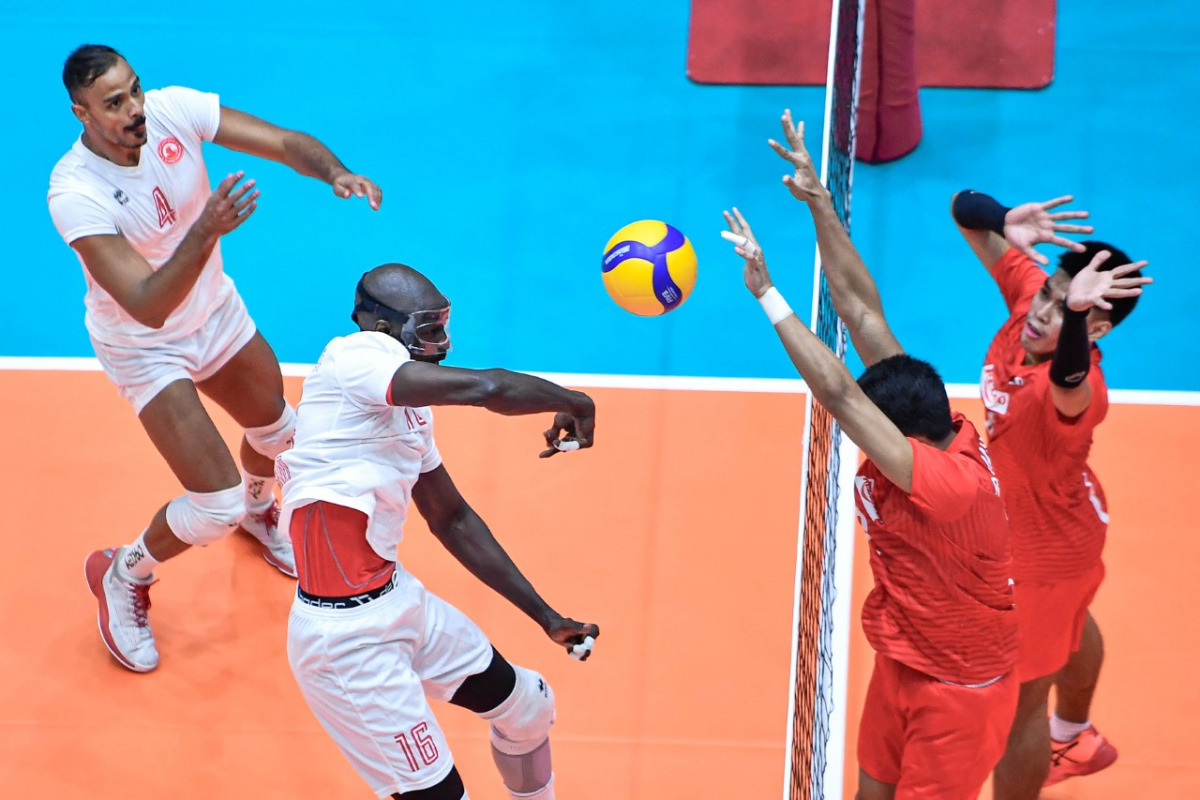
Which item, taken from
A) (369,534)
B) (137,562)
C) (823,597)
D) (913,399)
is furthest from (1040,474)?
(137,562)

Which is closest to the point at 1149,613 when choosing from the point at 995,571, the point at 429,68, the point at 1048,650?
the point at 1048,650

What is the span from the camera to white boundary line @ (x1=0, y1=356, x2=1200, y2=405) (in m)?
8.08

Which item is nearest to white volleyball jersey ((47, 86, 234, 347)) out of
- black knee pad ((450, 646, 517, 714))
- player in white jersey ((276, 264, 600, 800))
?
player in white jersey ((276, 264, 600, 800))

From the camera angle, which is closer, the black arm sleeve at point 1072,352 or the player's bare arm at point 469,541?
the black arm sleeve at point 1072,352

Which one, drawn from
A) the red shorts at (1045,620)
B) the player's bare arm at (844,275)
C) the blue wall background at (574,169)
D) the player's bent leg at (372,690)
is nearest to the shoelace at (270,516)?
the blue wall background at (574,169)

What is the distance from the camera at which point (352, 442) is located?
4934 millimetres

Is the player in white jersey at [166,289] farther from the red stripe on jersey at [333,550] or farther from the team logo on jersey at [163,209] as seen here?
the red stripe on jersey at [333,550]

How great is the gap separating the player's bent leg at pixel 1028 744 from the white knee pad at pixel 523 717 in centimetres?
176

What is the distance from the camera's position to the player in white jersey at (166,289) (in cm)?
595

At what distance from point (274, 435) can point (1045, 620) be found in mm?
3548

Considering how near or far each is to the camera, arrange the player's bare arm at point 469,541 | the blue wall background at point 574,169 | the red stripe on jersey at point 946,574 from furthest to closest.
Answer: the blue wall background at point 574,169, the player's bare arm at point 469,541, the red stripe on jersey at point 946,574

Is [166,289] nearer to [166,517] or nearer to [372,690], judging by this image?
[166,517]

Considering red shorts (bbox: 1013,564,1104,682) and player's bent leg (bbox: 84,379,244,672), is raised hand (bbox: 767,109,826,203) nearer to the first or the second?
red shorts (bbox: 1013,564,1104,682)

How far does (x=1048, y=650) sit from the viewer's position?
5.34 meters
